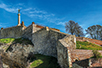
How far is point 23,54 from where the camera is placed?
24.7 metres

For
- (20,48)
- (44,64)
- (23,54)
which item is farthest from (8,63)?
(44,64)

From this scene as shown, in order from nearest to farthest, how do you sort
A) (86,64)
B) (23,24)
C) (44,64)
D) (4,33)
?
1. (86,64)
2. (44,64)
3. (23,24)
4. (4,33)

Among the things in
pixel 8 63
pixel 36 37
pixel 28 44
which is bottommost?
pixel 8 63

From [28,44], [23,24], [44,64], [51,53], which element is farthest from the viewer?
[23,24]

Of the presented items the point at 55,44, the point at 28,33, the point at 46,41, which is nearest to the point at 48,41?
the point at 46,41

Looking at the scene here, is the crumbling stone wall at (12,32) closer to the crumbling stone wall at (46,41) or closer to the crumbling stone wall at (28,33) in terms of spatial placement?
the crumbling stone wall at (28,33)

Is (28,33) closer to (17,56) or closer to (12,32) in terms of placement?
(17,56)

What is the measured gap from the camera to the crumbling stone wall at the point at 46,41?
19102 millimetres

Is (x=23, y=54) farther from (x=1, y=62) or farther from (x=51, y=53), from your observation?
(x=51, y=53)

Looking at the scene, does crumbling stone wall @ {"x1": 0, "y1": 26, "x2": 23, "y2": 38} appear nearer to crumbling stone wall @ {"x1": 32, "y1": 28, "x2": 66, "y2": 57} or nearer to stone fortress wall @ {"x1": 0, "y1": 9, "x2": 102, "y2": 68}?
stone fortress wall @ {"x1": 0, "y1": 9, "x2": 102, "y2": 68}

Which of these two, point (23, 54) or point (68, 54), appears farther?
point (23, 54)

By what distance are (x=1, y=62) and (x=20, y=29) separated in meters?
17.6

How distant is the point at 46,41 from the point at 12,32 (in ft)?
75.4

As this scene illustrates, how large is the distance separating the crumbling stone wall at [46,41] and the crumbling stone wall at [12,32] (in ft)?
36.6
